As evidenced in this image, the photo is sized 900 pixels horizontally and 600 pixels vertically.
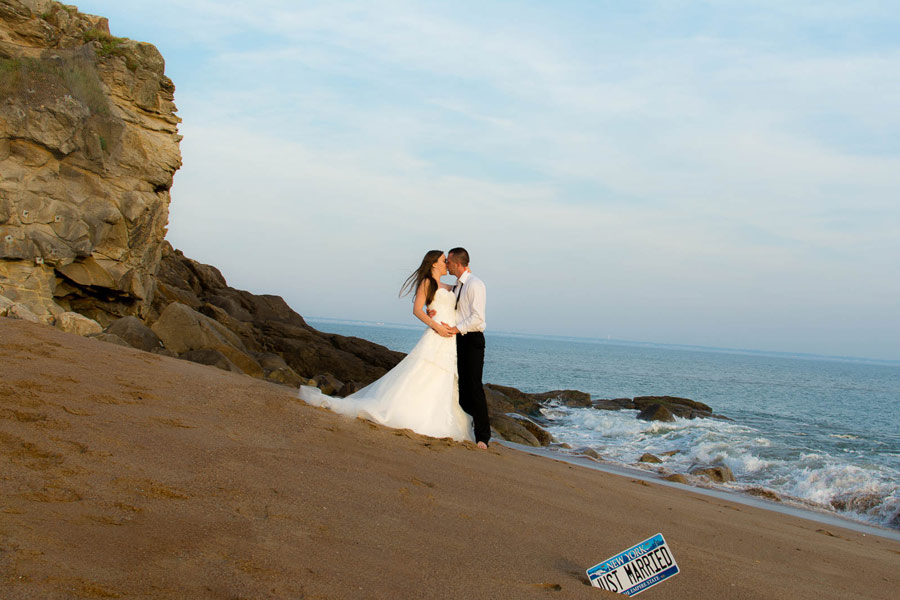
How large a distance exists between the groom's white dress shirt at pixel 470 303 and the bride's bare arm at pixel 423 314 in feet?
0.61

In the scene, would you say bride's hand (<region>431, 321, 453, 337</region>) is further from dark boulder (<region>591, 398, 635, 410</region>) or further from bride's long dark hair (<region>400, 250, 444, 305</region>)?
dark boulder (<region>591, 398, 635, 410</region>)

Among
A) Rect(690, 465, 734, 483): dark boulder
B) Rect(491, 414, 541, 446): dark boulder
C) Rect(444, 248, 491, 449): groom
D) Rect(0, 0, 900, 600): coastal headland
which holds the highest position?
Rect(444, 248, 491, 449): groom

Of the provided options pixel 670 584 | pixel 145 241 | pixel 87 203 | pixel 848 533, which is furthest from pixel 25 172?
pixel 848 533

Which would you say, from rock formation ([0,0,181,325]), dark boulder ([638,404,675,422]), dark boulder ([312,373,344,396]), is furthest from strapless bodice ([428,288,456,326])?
dark boulder ([638,404,675,422])

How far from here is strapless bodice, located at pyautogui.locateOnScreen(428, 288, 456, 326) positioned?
812cm

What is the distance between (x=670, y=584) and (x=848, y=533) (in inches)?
226

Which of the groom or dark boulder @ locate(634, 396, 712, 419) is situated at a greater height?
the groom

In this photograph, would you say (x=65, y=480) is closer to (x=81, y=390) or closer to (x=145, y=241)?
(x=81, y=390)

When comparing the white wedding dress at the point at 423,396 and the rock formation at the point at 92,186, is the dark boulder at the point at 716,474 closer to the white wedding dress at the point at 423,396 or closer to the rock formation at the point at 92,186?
the rock formation at the point at 92,186

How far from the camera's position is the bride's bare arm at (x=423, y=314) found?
8.03 m

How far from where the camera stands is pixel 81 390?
Answer: 5613 mm

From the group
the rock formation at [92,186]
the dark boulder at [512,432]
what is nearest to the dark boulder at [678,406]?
the rock formation at [92,186]

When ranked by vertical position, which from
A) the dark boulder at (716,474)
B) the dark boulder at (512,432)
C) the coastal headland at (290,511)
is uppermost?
the coastal headland at (290,511)

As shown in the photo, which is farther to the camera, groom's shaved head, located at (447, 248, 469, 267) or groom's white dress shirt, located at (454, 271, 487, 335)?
groom's shaved head, located at (447, 248, 469, 267)
